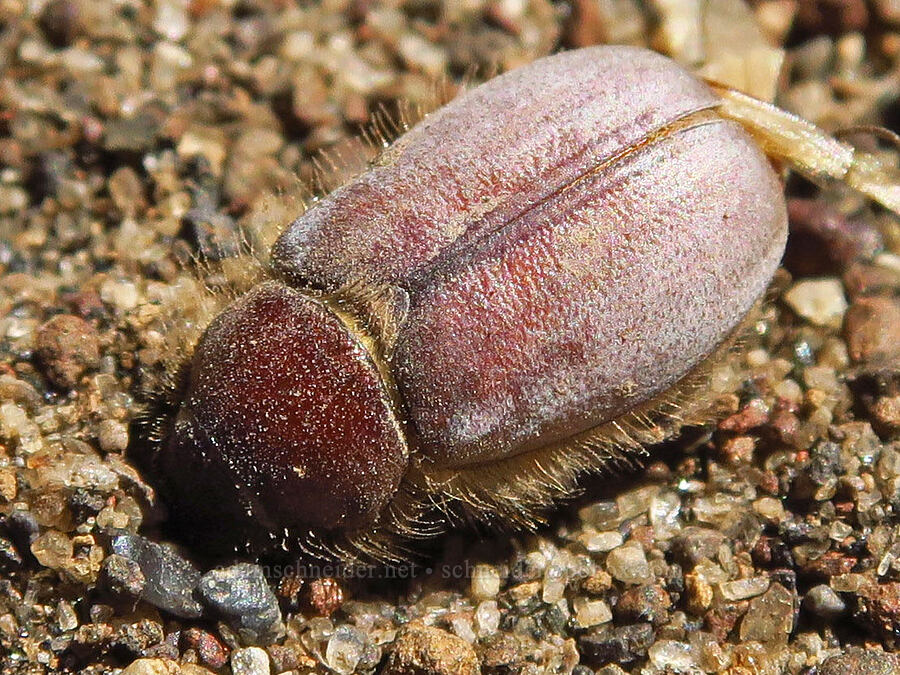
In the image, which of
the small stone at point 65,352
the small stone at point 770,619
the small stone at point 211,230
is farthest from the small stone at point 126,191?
the small stone at point 770,619

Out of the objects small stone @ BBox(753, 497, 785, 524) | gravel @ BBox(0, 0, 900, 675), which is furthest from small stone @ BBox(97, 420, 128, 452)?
small stone @ BBox(753, 497, 785, 524)

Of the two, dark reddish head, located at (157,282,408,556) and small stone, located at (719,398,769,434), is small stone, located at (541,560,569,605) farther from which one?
small stone, located at (719,398,769,434)

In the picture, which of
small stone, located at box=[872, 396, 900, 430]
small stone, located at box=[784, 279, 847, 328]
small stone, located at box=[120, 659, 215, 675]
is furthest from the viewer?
small stone, located at box=[784, 279, 847, 328]

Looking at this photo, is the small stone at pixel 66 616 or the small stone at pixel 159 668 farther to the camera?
the small stone at pixel 66 616

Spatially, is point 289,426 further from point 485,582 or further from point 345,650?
point 485,582

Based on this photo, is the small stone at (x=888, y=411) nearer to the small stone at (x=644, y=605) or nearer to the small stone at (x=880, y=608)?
the small stone at (x=880, y=608)
